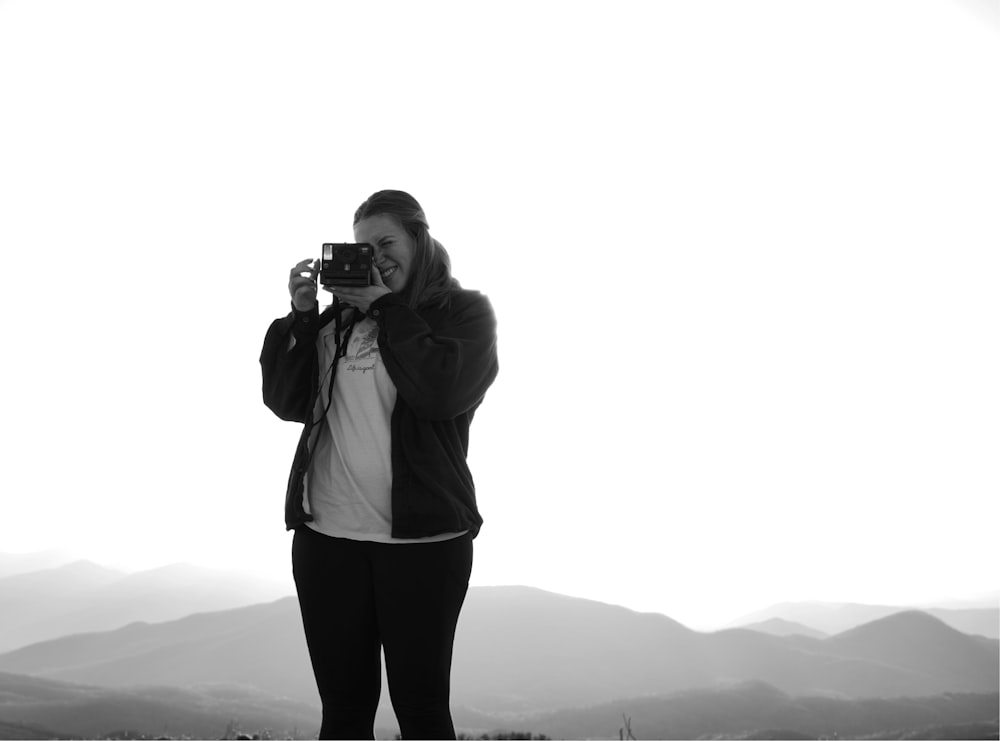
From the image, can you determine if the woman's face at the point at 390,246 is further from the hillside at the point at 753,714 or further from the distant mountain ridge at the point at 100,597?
the distant mountain ridge at the point at 100,597

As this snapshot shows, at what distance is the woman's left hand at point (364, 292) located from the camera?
1.82 metres

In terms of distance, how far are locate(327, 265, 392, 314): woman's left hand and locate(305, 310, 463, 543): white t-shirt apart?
0.30 ft

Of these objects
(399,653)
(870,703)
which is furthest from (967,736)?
(399,653)

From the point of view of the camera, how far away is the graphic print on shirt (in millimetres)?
1791

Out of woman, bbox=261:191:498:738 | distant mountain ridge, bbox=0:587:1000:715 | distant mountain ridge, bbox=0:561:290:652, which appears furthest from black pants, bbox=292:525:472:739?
distant mountain ridge, bbox=0:561:290:652

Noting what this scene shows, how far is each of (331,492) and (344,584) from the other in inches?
8.9

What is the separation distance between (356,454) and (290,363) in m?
0.35

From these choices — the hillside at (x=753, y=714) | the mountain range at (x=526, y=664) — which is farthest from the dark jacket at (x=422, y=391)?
the hillside at (x=753, y=714)

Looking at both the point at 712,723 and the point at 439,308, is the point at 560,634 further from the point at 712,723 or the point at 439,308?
the point at 439,308

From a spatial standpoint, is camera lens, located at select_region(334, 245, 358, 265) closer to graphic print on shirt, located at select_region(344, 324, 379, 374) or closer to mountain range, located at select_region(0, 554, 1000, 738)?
graphic print on shirt, located at select_region(344, 324, 379, 374)

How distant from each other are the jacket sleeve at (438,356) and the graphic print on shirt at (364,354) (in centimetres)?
8

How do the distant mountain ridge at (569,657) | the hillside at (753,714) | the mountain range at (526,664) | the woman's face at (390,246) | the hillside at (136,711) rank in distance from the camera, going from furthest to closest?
the distant mountain ridge at (569,657), the mountain range at (526,664), the hillside at (753,714), the hillside at (136,711), the woman's face at (390,246)

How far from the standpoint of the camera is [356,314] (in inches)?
77.2

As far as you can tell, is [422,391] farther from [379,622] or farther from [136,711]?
[136,711]
